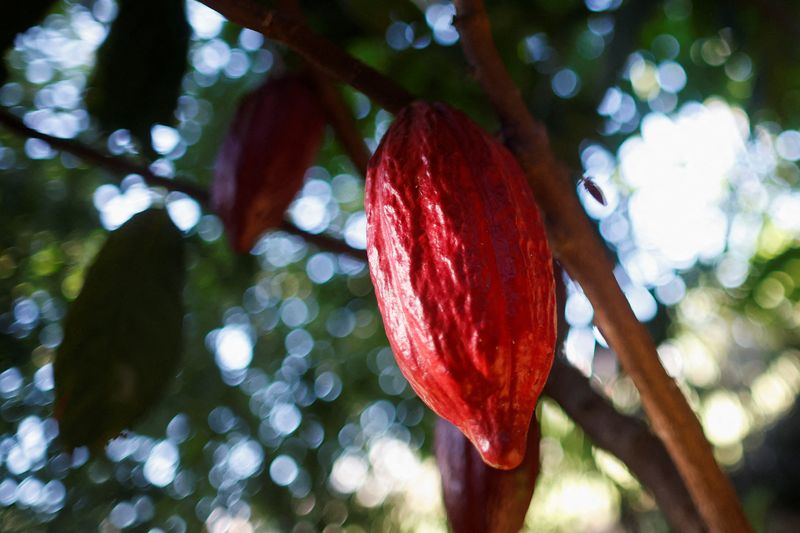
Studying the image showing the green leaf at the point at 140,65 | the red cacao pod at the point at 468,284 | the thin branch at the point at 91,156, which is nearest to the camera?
the red cacao pod at the point at 468,284

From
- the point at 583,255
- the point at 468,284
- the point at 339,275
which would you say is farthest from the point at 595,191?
the point at 339,275

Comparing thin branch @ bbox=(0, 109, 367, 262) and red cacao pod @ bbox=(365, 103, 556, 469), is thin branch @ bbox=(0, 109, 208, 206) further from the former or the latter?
red cacao pod @ bbox=(365, 103, 556, 469)

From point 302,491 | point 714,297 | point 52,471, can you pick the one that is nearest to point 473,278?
point 52,471

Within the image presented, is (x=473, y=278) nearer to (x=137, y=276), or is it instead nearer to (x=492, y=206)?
(x=492, y=206)

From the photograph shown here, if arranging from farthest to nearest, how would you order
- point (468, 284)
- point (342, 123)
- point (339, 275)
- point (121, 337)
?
point (339, 275)
point (342, 123)
point (121, 337)
point (468, 284)

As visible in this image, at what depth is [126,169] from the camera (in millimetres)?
571

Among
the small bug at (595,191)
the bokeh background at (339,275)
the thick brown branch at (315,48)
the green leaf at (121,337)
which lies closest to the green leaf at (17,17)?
the bokeh background at (339,275)

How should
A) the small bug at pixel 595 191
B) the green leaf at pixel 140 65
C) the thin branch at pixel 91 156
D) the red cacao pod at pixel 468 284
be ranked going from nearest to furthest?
the red cacao pod at pixel 468 284 → the small bug at pixel 595 191 → the thin branch at pixel 91 156 → the green leaf at pixel 140 65

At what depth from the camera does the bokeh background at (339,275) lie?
67 centimetres

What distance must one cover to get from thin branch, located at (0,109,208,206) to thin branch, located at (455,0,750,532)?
11.1 inches

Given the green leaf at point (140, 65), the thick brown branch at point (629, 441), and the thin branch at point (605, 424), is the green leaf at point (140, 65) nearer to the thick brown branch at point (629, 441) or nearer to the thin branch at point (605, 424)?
the thin branch at point (605, 424)

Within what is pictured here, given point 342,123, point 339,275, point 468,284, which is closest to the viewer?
point 468,284

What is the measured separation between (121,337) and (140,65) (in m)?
0.27

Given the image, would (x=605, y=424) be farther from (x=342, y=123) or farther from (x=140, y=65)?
(x=140, y=65)
